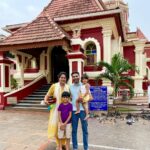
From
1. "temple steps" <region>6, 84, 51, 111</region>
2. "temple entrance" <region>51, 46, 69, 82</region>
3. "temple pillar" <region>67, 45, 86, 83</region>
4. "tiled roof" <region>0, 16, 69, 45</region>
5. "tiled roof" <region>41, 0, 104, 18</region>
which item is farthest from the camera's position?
"temple entrance" <region>51, 46, 69, 82</region>

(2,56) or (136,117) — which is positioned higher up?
(2,56)

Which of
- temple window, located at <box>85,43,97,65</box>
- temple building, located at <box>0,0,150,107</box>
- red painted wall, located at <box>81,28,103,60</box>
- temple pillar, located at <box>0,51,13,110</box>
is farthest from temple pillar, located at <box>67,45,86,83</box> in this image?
temple pillar, located at <box>0,51,13,110</box>

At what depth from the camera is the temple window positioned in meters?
14.1

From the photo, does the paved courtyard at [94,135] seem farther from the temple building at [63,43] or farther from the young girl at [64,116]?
the temple building at [63,43]

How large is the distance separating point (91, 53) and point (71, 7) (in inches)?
149

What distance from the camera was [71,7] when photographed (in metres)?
15.5

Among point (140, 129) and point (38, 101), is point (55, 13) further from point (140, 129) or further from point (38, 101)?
point (140, 129)

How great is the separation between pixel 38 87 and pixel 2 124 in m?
6.65

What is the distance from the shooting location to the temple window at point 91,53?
14.1 metres

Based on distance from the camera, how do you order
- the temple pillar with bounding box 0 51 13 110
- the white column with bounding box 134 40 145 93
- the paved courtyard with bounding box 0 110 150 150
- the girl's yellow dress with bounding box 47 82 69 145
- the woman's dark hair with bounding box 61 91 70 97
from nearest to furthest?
the woman's dark hair with bounding box 61 91 70 97, the girl's yellow dress with bounding box 47 82 69 145, the paved courtyard with bounding box 0 110 150 150, the temple pillar with bounding box 0 51 13 110, the white column with bounding box 134 40 145 93

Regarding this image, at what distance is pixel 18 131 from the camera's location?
6.99 meters

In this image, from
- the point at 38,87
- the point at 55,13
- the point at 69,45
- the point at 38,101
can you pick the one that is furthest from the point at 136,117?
the point at 55,13

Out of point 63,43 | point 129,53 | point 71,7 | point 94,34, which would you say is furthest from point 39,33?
point 129,53

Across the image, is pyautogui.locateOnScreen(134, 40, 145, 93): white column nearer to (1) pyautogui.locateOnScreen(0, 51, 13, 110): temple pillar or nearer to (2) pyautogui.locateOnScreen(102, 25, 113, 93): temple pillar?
(2) pyautogui.locateOnScreen(102, 25, 113, 93): temple pillar
